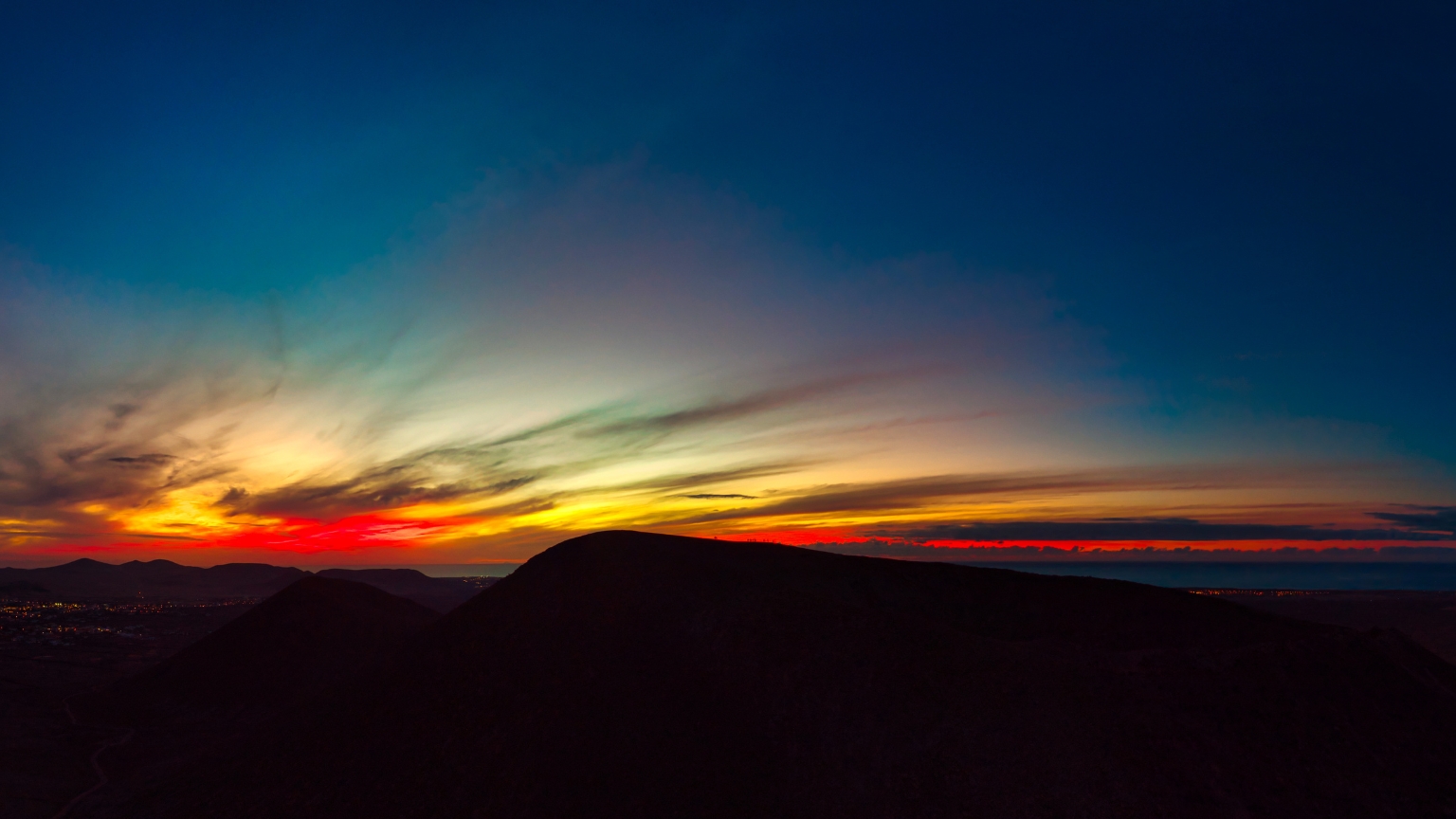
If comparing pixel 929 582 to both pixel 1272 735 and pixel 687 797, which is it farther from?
pixel 687 797

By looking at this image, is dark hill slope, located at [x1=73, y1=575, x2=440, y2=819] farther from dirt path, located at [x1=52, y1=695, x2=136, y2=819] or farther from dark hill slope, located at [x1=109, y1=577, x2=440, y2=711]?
dirt path, located at [x1=52, y1=695, x2=136, y2=819]

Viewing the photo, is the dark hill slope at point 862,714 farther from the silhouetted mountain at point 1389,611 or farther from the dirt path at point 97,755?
the silhouetted mountain at point 1389,611

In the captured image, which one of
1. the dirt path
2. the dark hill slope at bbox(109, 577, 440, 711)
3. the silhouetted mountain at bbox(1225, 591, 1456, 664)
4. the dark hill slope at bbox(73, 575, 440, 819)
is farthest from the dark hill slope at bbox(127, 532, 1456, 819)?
the silhouetted mountain at bbox(1225, 591, 1456, 664)

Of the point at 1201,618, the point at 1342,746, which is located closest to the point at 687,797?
the point at 1342,746

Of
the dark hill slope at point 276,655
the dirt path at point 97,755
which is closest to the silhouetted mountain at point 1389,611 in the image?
the dark hill slope at point 276,655

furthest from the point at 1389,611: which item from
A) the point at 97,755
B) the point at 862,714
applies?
the point at 97,755

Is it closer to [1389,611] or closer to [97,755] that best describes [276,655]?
[97,755]
